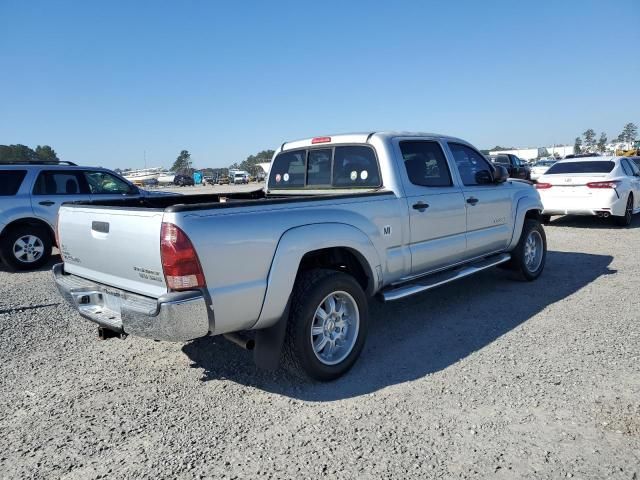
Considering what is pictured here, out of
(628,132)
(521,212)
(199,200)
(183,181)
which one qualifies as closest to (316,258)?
(199,200)

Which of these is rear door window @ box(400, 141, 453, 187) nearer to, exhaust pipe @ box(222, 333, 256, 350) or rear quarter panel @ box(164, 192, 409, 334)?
rear quarter panel @ box(164, 192, 409, 334)

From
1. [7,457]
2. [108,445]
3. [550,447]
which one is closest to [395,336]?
[550,447]

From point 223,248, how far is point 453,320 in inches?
114

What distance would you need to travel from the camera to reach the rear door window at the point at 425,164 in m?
4.62

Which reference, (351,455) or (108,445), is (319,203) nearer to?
(351,455)

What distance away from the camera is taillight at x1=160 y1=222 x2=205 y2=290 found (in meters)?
2.80

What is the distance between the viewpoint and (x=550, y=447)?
2715 mm

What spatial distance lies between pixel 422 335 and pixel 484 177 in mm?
2158

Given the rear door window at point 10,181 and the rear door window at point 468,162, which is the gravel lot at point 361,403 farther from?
the rear door window at point 10,181

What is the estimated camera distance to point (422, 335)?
4520mm

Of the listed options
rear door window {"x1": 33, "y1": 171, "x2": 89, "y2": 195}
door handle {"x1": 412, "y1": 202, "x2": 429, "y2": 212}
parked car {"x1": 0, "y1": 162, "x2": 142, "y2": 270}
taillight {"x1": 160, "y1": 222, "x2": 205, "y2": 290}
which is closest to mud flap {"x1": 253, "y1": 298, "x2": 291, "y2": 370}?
taillight {"x1": 160, "y1": 222, "x2": 205, "y2": 290}

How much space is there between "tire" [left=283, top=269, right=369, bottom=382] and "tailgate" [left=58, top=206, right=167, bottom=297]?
3.26 ft

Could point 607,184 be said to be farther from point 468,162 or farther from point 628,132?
point 628,132

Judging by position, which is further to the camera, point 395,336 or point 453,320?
point 453,320
